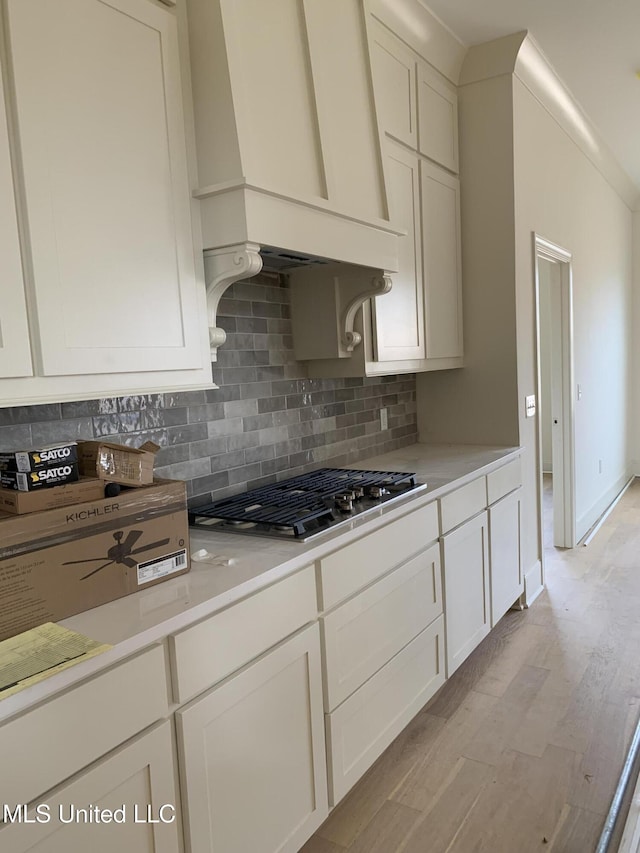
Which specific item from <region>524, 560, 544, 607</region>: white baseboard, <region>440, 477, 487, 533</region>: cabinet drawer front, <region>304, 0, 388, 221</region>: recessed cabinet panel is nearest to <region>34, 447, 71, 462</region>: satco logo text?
<region>304, 0, 388, 221</region>: recessed cabinet panel

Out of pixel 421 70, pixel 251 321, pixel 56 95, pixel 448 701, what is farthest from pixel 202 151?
pixel 448 701

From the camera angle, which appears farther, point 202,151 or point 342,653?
point 342,653

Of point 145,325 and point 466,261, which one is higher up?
point 466,261

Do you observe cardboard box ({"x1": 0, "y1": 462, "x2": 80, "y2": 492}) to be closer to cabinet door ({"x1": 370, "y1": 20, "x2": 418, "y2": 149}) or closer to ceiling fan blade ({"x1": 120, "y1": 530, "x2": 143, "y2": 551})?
ceiling fan blade ({"x1": 120, "y1": 530, "x2": 143, "y2": 551})

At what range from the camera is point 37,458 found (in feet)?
→ 4.35

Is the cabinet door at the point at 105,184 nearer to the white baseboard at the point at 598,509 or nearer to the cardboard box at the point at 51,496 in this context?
the cardboard box at the point at 51,496

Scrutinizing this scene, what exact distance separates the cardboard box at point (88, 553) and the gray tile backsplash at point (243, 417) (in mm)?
421

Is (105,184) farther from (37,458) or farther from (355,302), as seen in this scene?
(355,302)

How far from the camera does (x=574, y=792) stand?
2.10 m

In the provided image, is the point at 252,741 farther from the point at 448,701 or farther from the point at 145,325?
the point at 448,701

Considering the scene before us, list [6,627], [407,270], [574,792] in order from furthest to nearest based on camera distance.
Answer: [407,270] < [574,792] < [6,627]

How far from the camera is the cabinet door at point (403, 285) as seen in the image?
8.97ft

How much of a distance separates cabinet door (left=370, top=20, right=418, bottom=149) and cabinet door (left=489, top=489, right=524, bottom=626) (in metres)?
1.76

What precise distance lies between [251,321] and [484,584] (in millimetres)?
1590
